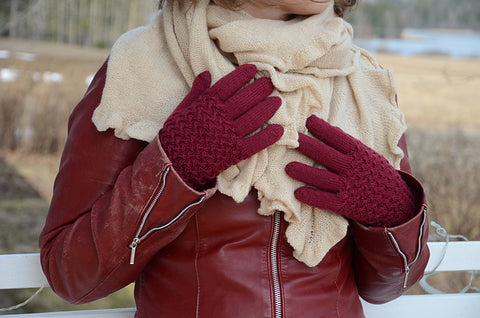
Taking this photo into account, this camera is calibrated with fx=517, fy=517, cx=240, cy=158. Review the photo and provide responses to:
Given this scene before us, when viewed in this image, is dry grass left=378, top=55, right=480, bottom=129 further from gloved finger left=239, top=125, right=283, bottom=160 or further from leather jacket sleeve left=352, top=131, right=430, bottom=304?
gloved finger left=239, top=125, right=283, bottom=160

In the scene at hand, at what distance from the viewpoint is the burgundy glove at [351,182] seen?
885 millimetres

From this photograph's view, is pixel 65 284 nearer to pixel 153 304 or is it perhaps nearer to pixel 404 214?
pixel 153 304

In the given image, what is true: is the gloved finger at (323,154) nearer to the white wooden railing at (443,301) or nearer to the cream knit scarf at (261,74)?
the cream knit scarf at (261,74)

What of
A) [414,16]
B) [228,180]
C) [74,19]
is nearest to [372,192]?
[228,180]

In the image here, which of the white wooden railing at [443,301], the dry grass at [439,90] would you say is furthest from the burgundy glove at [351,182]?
the dry grass at [439,90]

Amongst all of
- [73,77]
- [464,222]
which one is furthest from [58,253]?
[73,77]

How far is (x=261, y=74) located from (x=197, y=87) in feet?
0.41

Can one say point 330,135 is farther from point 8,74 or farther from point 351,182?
point 8,74

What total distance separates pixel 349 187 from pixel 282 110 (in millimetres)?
176

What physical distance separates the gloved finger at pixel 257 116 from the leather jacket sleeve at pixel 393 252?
0.26 metres

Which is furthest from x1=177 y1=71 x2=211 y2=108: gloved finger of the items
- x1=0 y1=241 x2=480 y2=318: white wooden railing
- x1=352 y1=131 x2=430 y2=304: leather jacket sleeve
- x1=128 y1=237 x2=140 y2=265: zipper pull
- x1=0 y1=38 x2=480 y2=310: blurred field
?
x1=0 y1=38 x2=480 y2=310: blurred field

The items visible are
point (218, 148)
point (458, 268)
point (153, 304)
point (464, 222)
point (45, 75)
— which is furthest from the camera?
point (45, 75)

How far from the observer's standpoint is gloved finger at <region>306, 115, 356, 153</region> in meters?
0.91

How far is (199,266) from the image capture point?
91 centimetres
